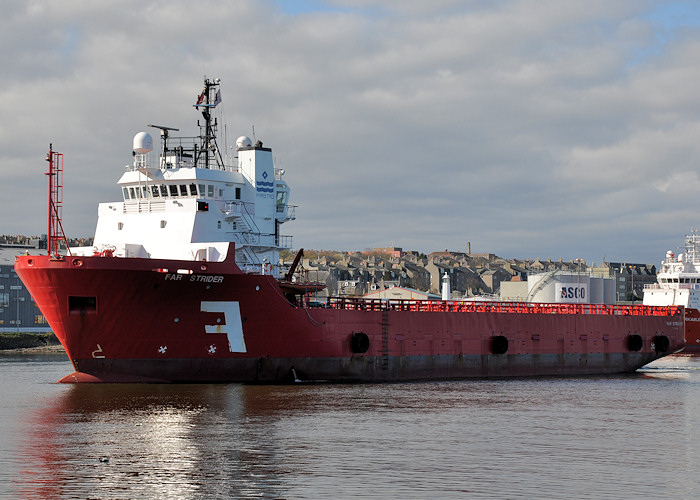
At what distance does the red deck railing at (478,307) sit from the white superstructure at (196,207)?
2.95m

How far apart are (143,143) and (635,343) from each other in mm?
22805

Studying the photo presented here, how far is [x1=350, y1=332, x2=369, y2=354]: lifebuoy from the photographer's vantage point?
3381 cm

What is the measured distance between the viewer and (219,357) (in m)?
30.5

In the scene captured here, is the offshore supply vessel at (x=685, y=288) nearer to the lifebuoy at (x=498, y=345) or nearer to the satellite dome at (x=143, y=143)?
the lifebuoy at (x=498, y=345)

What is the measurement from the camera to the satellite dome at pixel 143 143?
33906 millimetres

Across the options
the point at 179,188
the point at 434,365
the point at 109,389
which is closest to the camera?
the point at 109,389

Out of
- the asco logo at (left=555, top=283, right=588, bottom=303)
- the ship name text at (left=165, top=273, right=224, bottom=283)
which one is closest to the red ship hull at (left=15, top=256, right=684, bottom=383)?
the ship name text at (left=165, top=273, right=224, bottom=283)

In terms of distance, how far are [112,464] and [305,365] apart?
49.0 feet

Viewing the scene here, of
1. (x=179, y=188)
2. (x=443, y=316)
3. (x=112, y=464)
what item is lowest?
(x=112, y=464)

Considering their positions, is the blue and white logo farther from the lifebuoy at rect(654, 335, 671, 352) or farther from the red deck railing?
the lifebuoy at rect(654, 335, 671, 352)

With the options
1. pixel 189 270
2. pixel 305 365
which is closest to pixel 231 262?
pixel 189 270

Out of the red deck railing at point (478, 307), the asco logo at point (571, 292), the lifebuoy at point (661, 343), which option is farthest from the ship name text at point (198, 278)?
the asco logo at point (571, 292)

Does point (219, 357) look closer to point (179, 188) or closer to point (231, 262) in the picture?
point (231, 262)

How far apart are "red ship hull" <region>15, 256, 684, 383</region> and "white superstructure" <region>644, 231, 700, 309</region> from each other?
1187 inches
